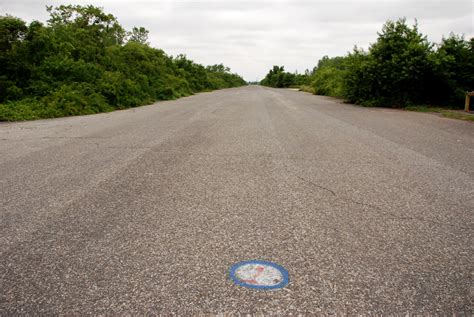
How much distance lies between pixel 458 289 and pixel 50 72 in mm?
16510

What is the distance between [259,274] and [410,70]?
15.9 m

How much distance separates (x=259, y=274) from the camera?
254cm

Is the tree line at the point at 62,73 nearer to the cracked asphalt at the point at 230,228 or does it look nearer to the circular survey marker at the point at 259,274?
the cracked asphalt at the point at 230,228

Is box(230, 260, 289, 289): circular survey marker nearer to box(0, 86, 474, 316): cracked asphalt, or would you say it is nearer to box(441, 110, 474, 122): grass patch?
box(0, 86, 474, 316): cracked asphalt

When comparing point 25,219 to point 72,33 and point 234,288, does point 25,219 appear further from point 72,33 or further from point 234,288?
point 72,33

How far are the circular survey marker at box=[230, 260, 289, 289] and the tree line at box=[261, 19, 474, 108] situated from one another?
15.3 meters

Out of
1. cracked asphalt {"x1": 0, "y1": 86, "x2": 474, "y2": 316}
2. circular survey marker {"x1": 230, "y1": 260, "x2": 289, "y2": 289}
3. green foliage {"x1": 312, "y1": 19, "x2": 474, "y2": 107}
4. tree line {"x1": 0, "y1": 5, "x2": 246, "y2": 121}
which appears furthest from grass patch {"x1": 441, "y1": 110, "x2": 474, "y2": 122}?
tree line {"x1": 0, "y1": 5, "x2": 246, "y2": 121}

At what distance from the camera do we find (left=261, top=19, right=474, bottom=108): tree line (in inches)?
592

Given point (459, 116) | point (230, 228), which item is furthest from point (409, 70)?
point (230, 228)

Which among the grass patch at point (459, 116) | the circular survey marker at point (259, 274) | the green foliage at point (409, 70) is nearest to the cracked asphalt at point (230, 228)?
the circular survey marker at point (259, 274)

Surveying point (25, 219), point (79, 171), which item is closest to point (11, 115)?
point (79, 171)

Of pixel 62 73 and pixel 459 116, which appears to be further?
pixel 62 73

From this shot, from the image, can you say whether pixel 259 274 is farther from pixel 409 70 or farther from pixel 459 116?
pixel 409 70

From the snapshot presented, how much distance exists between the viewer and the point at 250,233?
126 inches
